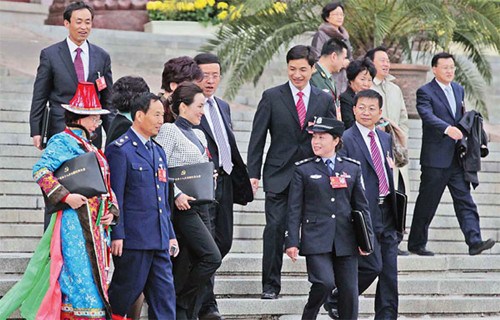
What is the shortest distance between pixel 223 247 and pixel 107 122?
1.42m

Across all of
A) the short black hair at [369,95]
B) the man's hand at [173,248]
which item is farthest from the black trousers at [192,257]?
the short black hair at [369,95]

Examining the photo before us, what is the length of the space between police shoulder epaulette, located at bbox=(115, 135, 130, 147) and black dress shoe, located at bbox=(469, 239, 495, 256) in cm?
462

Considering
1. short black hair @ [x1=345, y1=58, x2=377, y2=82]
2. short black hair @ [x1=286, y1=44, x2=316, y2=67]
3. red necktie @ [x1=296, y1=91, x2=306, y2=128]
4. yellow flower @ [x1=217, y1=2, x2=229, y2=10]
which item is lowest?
red necktie @ [x1=296, y1=91, x2=306, y2=128]

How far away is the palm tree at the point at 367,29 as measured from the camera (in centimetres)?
1659

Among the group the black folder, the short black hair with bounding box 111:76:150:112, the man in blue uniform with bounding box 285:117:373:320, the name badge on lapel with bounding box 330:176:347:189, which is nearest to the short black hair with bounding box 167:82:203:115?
the short black hair with bounding box 111:76:150:112

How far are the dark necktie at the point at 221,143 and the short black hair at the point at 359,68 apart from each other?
5.52 feet

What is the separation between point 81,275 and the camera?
8.31 m

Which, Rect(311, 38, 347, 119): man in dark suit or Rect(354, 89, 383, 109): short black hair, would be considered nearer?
Rect(354, 89, 383, 109): short black hair

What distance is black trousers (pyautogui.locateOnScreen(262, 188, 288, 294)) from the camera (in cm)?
1031

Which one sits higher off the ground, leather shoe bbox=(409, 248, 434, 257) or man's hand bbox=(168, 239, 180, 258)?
man's hand bbox=(168, 239, 180, 258)

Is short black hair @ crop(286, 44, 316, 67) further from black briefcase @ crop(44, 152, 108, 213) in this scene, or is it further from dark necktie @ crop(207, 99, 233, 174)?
black briefcase @ crop(44, 152, 108, 213)

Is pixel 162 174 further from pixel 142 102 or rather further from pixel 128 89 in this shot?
pixel 128 89

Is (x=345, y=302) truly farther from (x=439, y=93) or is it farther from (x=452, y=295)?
(x=439, y=93)

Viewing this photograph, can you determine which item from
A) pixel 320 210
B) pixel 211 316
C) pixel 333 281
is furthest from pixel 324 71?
pixel 211 316
